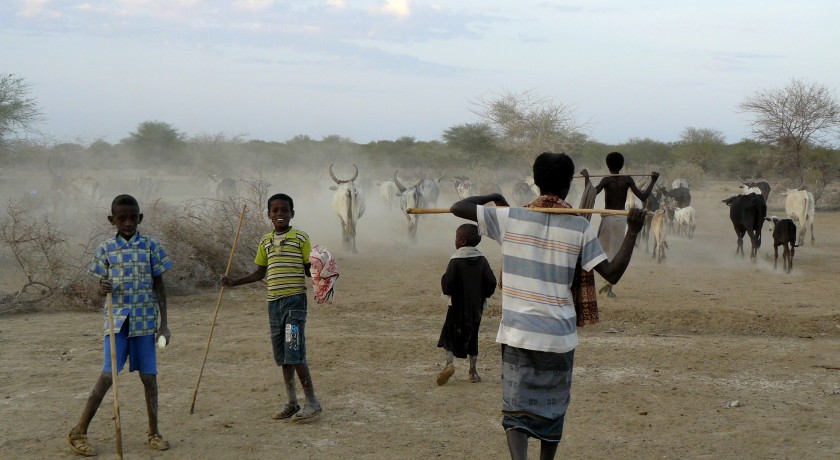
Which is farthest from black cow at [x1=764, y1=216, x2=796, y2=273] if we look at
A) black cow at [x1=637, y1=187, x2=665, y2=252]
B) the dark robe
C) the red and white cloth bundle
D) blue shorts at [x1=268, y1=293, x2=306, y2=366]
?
blue shorts at [x1=268, y1=293, x2=306, y2=366]

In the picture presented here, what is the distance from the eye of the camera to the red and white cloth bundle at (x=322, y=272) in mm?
6266

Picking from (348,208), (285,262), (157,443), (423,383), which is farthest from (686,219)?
(157,443)

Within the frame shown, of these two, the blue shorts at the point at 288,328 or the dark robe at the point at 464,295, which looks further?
the dark robe at the point at 464,295

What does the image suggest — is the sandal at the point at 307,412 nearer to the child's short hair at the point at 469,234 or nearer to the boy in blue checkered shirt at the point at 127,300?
the boy in blue checkered shirt at the point at 127,300

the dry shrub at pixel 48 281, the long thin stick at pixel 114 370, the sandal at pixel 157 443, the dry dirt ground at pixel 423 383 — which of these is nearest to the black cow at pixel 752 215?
the dry dirt ground at pixel 423 383

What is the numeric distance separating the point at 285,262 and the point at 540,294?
235cm

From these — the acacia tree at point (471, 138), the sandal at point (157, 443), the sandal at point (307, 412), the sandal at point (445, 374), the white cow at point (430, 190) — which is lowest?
the sandal at point (157, 443)

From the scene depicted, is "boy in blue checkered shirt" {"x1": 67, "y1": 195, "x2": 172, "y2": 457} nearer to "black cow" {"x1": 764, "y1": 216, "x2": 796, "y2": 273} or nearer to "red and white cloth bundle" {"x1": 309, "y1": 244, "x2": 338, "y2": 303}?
"red and white cloth bundle" {"x1": 309, "y1": 244, "x2": 338, "y2": 303}

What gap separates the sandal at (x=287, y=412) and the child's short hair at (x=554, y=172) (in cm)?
287

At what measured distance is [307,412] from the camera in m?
5.80

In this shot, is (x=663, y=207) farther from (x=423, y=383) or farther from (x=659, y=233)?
(x=423, y=383)

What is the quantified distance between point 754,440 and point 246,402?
3708mm

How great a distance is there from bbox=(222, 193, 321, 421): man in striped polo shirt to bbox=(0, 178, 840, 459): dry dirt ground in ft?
1.70

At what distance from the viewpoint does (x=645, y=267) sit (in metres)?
15.5
